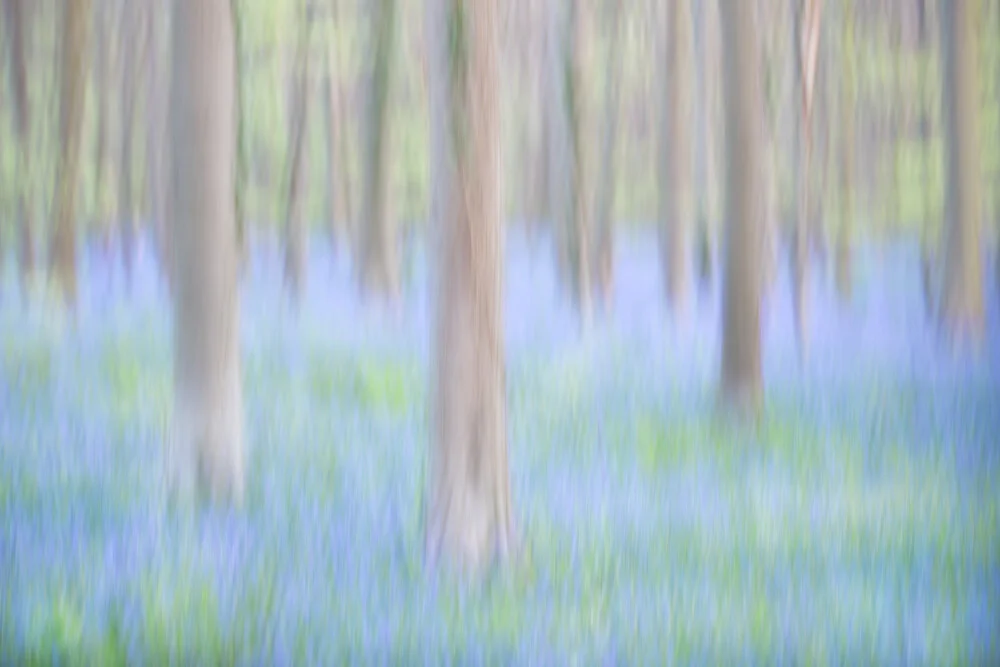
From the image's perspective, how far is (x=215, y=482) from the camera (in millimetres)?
2527

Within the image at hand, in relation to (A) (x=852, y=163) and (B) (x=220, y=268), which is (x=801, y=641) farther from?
(B) (x=220, y=268)

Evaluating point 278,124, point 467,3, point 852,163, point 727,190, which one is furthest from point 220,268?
point 852,163

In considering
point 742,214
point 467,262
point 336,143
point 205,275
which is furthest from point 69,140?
point 742,214

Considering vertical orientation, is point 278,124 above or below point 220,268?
above

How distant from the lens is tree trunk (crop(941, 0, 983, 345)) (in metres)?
2.49

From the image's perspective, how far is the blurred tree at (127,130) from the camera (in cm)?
259

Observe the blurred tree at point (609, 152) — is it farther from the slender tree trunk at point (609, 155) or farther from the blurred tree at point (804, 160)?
the blurred tree at point (804, 160)

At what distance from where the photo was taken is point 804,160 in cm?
250

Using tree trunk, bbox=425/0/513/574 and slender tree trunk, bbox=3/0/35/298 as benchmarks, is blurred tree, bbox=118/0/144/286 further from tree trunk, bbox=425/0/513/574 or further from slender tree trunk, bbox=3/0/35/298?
tree trunk, bbox=425/0/513/574

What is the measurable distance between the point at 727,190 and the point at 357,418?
2.66 feet

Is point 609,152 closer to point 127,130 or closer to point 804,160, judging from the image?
point 804,160

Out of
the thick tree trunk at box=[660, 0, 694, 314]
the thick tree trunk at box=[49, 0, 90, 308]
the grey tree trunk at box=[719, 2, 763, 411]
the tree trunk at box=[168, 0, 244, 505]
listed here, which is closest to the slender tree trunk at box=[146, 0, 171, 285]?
the tree trunk at box=[168, 0, 244, 505]

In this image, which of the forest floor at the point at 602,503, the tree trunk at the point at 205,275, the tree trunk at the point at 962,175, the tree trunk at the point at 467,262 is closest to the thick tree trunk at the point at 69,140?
A: the tree trunk at the point at 205,275

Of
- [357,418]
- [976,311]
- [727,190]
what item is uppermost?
[727,190]
